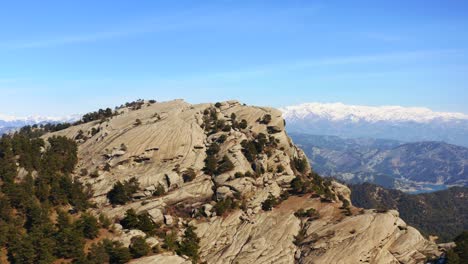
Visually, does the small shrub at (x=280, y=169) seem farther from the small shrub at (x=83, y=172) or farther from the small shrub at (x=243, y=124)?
the small shrub at (x=83, y=172)

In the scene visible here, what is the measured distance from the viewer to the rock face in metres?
77.9

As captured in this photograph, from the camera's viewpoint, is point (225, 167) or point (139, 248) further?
point (225, 167)

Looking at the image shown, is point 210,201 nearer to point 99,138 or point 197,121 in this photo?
point 197,121

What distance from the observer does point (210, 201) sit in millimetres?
93688

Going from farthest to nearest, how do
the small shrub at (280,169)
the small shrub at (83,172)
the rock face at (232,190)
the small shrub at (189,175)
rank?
the small shrub at (280,169) < the small shrub at (83,172) < the small shrub at (189,175) < the rock face at (232,190)

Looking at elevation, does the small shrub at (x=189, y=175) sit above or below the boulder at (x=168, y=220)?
above

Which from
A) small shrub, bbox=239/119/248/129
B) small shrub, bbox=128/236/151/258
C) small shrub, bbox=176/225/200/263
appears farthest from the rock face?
small shrub, bbox=176/225/200/263

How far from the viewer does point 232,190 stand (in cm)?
9481

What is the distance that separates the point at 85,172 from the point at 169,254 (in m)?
39.7

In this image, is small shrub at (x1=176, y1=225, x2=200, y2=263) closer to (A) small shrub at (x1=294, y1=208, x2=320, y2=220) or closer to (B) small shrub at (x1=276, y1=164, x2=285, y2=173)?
(A) small shrub at (x1=294, y1=208, x2=320, y2=220)

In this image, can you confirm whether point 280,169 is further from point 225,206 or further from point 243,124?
point 225,206

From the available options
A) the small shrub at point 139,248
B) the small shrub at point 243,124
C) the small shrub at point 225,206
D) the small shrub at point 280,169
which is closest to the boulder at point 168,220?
the small shrub at point 225,206

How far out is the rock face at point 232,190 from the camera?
7794cm

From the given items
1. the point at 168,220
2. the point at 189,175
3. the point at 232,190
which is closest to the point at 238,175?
the point at 232,190
